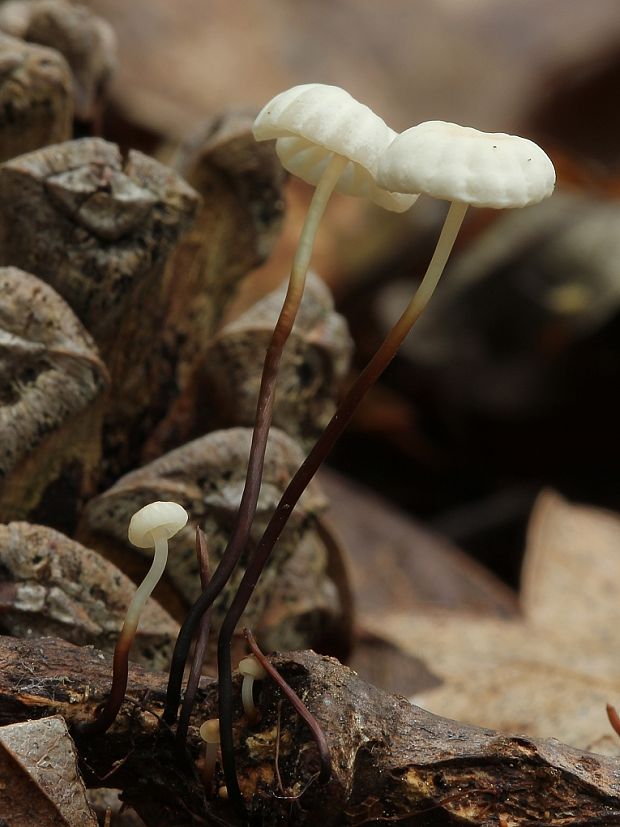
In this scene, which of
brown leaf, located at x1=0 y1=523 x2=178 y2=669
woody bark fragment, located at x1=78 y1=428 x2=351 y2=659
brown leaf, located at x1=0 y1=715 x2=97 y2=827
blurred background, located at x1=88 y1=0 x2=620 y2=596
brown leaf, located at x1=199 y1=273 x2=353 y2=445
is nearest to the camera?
brown leaf, located at x1=0 y1=715 x2=97 y2=827

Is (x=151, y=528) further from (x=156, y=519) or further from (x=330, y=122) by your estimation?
(x=330, y=122)

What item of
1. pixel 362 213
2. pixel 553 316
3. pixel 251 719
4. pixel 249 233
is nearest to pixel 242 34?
pixel 362 213

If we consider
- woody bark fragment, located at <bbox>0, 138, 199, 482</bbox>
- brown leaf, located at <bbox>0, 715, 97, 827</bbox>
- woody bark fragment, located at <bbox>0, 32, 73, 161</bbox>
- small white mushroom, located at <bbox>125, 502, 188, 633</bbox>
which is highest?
woody bark fragment, located at <bbox>0, 32, 73, 161</bbox>

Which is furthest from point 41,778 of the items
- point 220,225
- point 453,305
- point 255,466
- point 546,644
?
point 453,305

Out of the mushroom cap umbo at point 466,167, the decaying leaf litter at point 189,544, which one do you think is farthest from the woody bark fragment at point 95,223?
the mushroom cap umbo at point 466,167

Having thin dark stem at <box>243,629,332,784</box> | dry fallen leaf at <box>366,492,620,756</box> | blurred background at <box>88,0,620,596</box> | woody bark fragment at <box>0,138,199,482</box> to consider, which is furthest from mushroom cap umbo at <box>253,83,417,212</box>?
blurred background at <box>88,0,620,596</box>

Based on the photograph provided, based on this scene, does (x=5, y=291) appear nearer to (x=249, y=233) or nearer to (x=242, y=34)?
(x=249, y=233)

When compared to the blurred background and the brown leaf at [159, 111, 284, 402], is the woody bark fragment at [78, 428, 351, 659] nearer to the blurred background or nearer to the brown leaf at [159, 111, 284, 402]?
the brown leaf at [159, 111, 284, 402]
